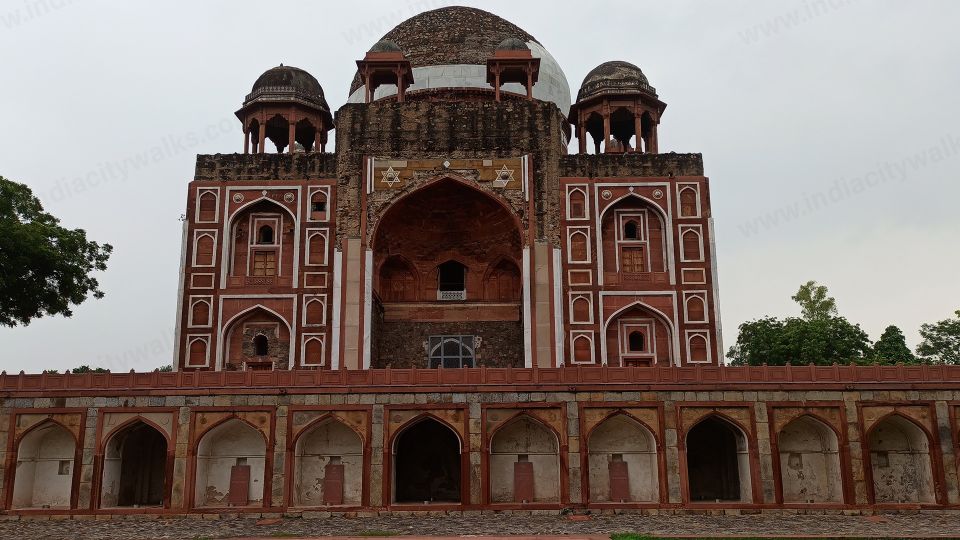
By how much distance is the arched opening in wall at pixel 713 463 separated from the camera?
23.4 meters

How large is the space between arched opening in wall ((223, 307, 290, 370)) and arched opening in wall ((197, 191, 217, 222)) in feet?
11.6

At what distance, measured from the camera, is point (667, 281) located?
28656 mm

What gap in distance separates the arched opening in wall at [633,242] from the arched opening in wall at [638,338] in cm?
113

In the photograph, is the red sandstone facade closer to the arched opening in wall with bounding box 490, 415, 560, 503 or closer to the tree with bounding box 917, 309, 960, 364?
the arched opening in wall with bounding box 490, 415, 560, 503

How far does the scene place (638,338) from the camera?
28547mm

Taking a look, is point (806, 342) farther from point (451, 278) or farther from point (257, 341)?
point (257, 341)

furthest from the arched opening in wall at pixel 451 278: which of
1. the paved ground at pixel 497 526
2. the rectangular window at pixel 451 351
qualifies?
the paved ground at pixel 497 526

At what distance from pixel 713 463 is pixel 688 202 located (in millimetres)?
9033

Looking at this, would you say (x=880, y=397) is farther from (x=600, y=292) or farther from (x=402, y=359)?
(x=402, y=359)

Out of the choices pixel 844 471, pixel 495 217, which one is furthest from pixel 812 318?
pixel 844 471

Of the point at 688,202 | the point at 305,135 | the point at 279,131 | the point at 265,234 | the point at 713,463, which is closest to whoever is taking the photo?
the point at 713,463

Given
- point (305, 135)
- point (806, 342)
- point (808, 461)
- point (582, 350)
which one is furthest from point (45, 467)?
point (806, 342)

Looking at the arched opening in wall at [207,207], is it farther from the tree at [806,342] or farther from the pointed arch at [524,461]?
the tree at [806,342]

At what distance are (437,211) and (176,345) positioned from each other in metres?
9.46
